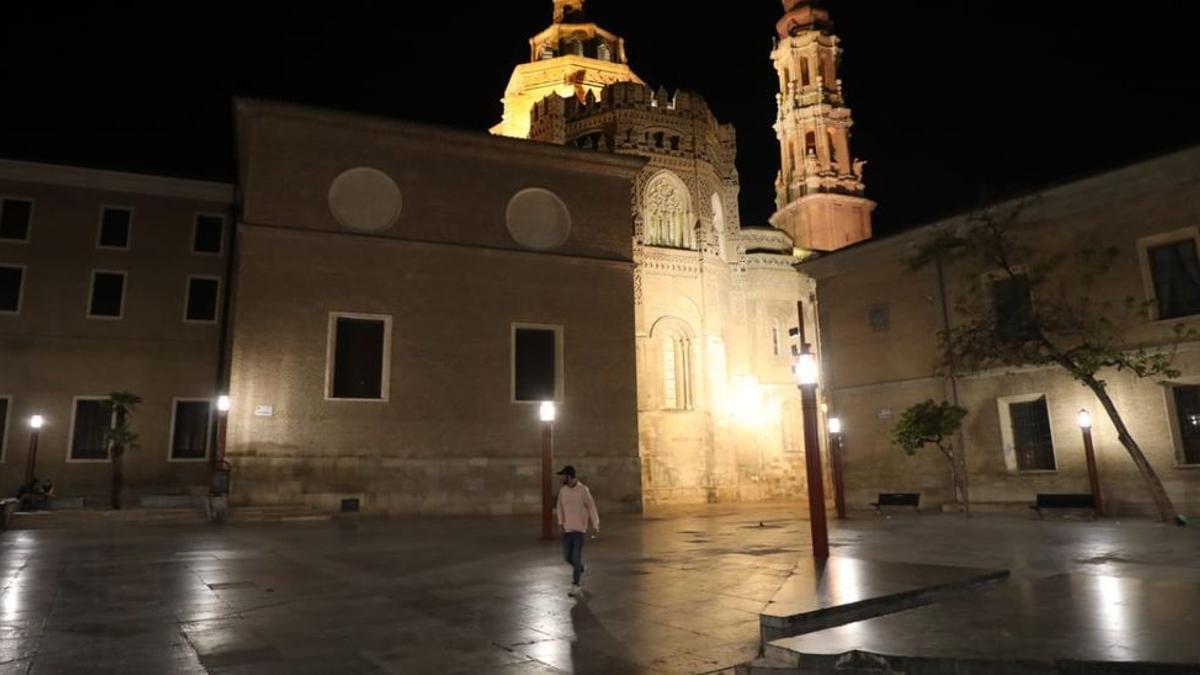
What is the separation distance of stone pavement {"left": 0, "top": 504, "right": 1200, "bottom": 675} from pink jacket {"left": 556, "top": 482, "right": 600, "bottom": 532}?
0.71m

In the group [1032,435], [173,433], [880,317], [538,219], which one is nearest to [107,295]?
[173,433]

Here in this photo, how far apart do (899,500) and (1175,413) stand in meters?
6.80

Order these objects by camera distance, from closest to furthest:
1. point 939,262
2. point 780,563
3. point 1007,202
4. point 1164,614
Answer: point 1164,614 → point 780,563 → point 1007,202 → point 939,262

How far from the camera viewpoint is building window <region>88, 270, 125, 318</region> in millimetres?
25438

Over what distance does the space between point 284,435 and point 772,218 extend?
35.9 meters

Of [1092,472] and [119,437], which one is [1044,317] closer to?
[1092,472]

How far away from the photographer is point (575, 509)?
930 cm

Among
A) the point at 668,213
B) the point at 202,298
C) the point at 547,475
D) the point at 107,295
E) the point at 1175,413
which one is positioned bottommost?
the point at 547,475

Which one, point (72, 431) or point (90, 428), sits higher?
point (90, 428)

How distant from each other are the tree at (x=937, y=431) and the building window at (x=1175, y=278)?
5.28 m

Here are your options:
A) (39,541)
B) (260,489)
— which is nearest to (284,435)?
(260,489)

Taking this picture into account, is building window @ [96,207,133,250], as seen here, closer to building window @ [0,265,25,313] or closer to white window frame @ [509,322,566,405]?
building window @ [0,265,25,313]

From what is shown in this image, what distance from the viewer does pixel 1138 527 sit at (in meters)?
15.3

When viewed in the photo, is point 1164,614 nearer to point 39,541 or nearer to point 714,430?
point 39,541
